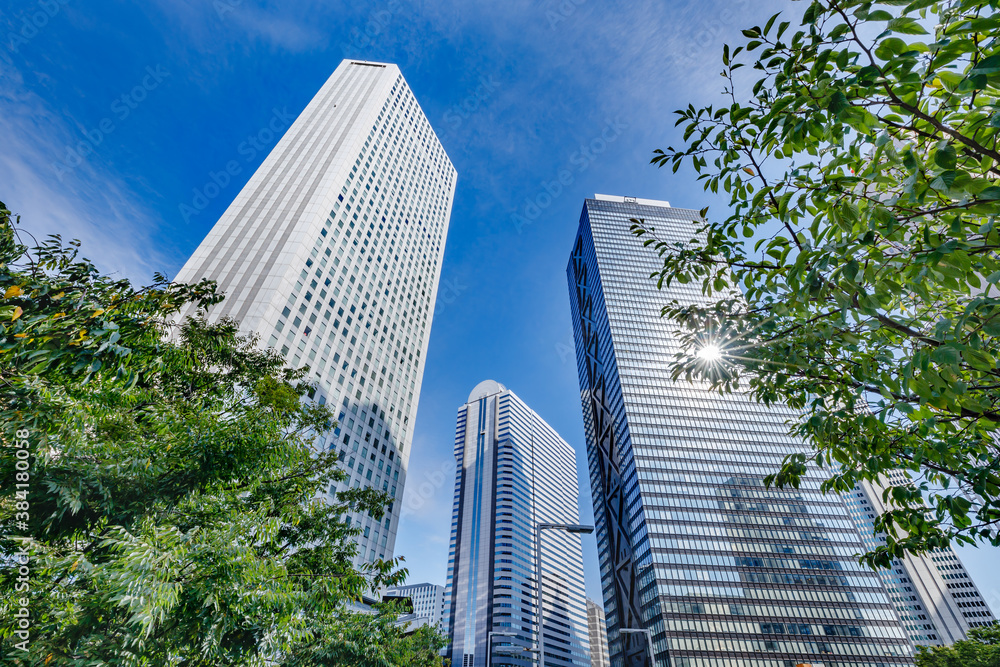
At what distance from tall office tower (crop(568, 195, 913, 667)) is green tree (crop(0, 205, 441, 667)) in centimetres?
6861

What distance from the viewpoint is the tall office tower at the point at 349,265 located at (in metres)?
45.3

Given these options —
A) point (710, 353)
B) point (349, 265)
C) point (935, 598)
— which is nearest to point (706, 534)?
point (349, 265)

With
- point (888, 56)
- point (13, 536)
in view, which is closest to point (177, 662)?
point (13, 536)

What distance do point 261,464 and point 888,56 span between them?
1021 centimetres

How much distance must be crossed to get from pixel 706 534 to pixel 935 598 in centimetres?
11432

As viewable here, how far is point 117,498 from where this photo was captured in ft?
20.7

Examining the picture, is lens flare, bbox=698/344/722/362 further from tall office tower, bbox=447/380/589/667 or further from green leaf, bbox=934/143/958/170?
tall office tower, bbox=447/380/589/667

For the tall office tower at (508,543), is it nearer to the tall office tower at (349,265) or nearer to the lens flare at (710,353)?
the tall office tower at (349,265)

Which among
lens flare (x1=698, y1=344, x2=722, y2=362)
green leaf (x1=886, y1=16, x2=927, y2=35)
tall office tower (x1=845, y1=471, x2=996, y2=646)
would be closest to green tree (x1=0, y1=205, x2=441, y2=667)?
lens flare (x1=698, y1=344, x2=722, y2=362)

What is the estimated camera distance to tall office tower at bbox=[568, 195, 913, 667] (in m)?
61.1

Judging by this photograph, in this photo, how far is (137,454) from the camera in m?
6.43

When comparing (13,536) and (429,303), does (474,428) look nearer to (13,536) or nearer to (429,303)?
(429,303)

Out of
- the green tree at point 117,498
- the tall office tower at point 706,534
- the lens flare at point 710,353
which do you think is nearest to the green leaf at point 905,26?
the lens flare at point 710,353

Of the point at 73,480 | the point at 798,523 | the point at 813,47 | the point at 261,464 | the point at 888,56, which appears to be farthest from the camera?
the point at 798,523
